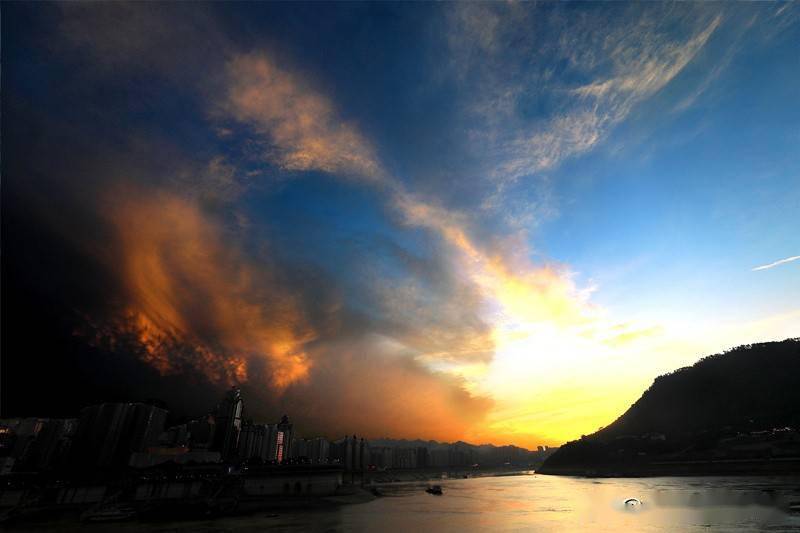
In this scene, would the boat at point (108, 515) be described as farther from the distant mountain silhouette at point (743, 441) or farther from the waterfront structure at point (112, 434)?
the distant mountain silhouette at point (743, 441)

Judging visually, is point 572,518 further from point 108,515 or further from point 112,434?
point 112,434

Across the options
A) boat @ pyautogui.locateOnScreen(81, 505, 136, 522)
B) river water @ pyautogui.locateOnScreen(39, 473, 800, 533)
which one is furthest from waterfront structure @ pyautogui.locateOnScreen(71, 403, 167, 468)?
river water @ pyautogui.locateOnScreen(39, 473, 800, 533)

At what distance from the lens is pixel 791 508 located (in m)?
53.1

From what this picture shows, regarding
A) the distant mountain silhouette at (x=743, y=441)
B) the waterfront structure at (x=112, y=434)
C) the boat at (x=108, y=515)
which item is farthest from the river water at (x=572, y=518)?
the waterfront structure at (x=112, y=434)

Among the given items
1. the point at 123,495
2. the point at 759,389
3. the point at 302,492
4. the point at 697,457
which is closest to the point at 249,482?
the point at 302,492

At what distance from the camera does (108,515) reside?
235 feet

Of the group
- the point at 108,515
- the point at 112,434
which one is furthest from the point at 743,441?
the point at 112,434

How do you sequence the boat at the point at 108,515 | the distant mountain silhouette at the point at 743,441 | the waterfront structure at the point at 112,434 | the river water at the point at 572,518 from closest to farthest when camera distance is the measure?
the river water at the point at 572,518 < the boat at the point at 108,515 < the distant mountain silhouette at the point at 743,441 < the waterfront structure at the point at 112,434

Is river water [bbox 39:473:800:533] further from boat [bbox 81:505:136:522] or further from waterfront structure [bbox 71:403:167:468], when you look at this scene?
waterfront structure [bbox 71:403:167:468]

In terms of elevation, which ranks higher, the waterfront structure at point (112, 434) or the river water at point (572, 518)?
the waterfront structure at point (112, 434)

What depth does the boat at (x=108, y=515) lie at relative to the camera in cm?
7100

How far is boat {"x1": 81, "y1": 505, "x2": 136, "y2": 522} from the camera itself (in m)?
71.0

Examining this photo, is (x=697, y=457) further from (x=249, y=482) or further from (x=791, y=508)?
(x=249, y=482)

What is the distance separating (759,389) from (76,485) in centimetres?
27799
